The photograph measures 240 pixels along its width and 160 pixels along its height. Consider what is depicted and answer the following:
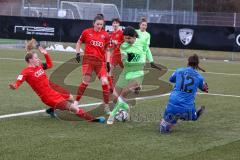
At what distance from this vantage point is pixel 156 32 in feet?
113

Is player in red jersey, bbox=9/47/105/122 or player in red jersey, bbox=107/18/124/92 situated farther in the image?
player in red jersey, bbox=107/18/124/92

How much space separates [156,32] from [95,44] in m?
21.6

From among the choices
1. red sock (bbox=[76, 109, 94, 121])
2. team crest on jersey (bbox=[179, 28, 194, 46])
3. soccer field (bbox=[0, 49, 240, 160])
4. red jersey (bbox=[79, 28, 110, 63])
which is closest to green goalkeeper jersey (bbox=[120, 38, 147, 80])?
red jersey (bbox=[79, 28, 110, 63])

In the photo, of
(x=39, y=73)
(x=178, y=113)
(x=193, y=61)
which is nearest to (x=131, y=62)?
(x=39, y=73)

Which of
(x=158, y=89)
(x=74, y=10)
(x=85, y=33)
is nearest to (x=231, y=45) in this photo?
(x=74, y=10)

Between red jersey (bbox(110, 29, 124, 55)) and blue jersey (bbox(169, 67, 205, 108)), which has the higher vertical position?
red jersey (bbox(110, 29, 124, 55))

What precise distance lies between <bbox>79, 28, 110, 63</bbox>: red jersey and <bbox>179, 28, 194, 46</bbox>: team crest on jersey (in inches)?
831

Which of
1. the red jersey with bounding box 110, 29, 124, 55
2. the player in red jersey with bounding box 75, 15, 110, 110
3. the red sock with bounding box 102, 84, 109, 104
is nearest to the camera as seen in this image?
the red sock with bounding box 102, 84, 109, 104

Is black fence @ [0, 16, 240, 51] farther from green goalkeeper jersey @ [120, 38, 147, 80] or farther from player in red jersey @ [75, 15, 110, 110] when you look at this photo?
green goalkeeper jersey @ [120, 38, 147, 80]

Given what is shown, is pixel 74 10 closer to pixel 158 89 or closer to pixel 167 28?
pixel 167 28

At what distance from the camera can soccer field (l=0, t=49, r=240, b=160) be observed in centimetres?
846

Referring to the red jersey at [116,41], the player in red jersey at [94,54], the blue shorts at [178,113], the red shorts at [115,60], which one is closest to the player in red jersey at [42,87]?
the blue shorts at [178,113]

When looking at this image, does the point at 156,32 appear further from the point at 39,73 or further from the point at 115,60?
the point at 39,73

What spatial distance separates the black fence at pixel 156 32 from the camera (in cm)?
3384
